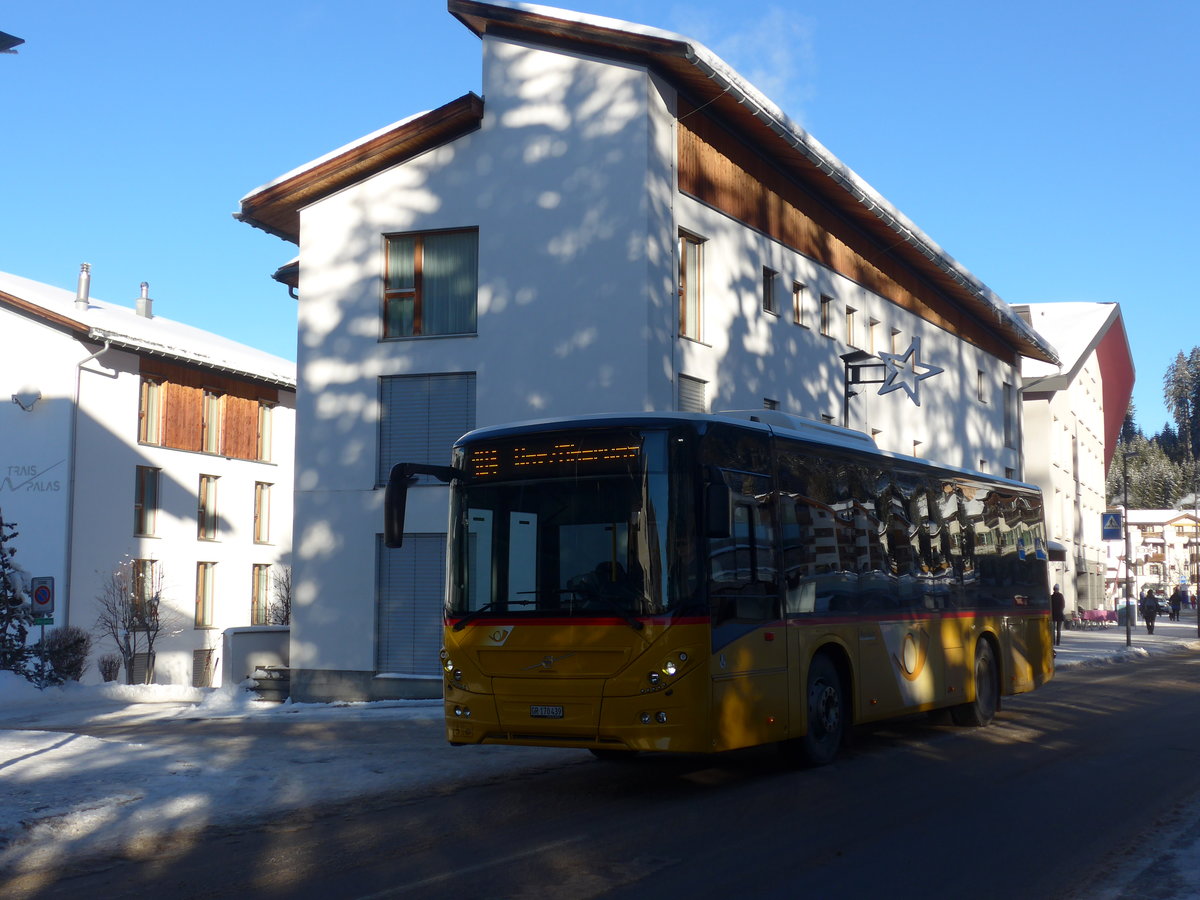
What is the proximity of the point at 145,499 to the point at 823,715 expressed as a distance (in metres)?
32.2

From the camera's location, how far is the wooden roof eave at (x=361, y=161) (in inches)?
886

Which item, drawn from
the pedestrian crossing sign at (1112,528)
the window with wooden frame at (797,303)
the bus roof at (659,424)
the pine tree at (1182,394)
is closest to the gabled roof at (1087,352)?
the pedestrian crossing sign at (1112,528)

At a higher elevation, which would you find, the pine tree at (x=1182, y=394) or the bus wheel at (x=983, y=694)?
the pine tree at (x=1182, y=394)

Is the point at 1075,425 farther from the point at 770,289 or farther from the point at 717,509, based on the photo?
A: the point at 717,509

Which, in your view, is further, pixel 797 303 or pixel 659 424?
pixel 797 303

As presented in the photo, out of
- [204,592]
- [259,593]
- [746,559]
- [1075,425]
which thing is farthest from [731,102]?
[1075,425]

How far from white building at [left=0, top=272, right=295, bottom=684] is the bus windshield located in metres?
28.7

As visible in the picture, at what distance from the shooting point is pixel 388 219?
23.6 m

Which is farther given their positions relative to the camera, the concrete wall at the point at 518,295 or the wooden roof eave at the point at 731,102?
the concrete wall at the point at 518,295

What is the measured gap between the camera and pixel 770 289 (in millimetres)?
A: 26750

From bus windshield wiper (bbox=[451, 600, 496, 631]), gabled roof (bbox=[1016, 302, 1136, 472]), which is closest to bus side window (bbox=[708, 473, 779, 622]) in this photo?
bus windshield wiper (bbox=[451, 600, 496, 631])

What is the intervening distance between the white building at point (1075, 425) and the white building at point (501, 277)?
1230 inches

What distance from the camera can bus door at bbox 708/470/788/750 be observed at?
10.3 meters

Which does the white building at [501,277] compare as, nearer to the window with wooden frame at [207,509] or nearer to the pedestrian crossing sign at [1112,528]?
the pedestrian crossing sign at [1112,528]
